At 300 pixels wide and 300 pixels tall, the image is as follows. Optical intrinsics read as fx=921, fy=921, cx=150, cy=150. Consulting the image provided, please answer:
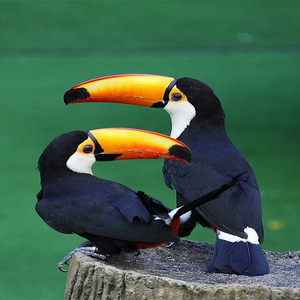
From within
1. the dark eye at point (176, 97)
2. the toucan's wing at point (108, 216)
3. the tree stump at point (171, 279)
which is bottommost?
the tree stump at point (171, 279)

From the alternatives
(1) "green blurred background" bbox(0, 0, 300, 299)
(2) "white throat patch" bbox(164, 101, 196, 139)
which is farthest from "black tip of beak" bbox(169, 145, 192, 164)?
(1) "green blurred background" bbox(0, 0, 300, 299)

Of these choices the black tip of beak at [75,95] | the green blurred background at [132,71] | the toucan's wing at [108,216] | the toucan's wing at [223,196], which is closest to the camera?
the toucan's wing at [108,216]

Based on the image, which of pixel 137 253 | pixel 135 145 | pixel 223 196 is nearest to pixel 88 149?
pixel 135 145

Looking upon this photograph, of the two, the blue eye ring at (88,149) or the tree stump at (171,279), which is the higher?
the blue eye ring at (88,149)

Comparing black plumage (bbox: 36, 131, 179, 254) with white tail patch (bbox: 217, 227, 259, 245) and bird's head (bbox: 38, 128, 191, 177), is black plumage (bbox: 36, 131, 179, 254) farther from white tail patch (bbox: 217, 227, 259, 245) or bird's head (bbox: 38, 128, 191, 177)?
white tail patch (bbox: 217, 227, 259, 245)

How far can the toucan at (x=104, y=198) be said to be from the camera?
3033 millimetres

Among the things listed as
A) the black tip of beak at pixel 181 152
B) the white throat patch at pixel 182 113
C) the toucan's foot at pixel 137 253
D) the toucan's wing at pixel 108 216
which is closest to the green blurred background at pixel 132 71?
the white throat patch at pixel 182 113

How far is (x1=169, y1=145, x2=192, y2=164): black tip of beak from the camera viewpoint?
10.0 ft

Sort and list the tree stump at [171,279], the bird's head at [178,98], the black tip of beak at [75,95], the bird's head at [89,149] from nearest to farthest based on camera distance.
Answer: the tree stump at [171,279], the bird's head at [89,149], the black tip of beak at [75,95], the bird's head at [178,98]

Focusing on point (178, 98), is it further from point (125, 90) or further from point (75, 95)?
point (75, 95)

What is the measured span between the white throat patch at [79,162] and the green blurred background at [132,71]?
4.49 feet

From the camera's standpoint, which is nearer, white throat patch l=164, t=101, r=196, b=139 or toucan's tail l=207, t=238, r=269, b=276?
toucan's tail l=207, t=238, r=269, b=276

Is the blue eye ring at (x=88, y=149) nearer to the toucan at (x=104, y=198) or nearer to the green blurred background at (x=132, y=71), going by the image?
the toucan at (x=104, y=198)

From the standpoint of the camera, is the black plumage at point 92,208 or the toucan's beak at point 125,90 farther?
the toucan's beak at point 125,90
